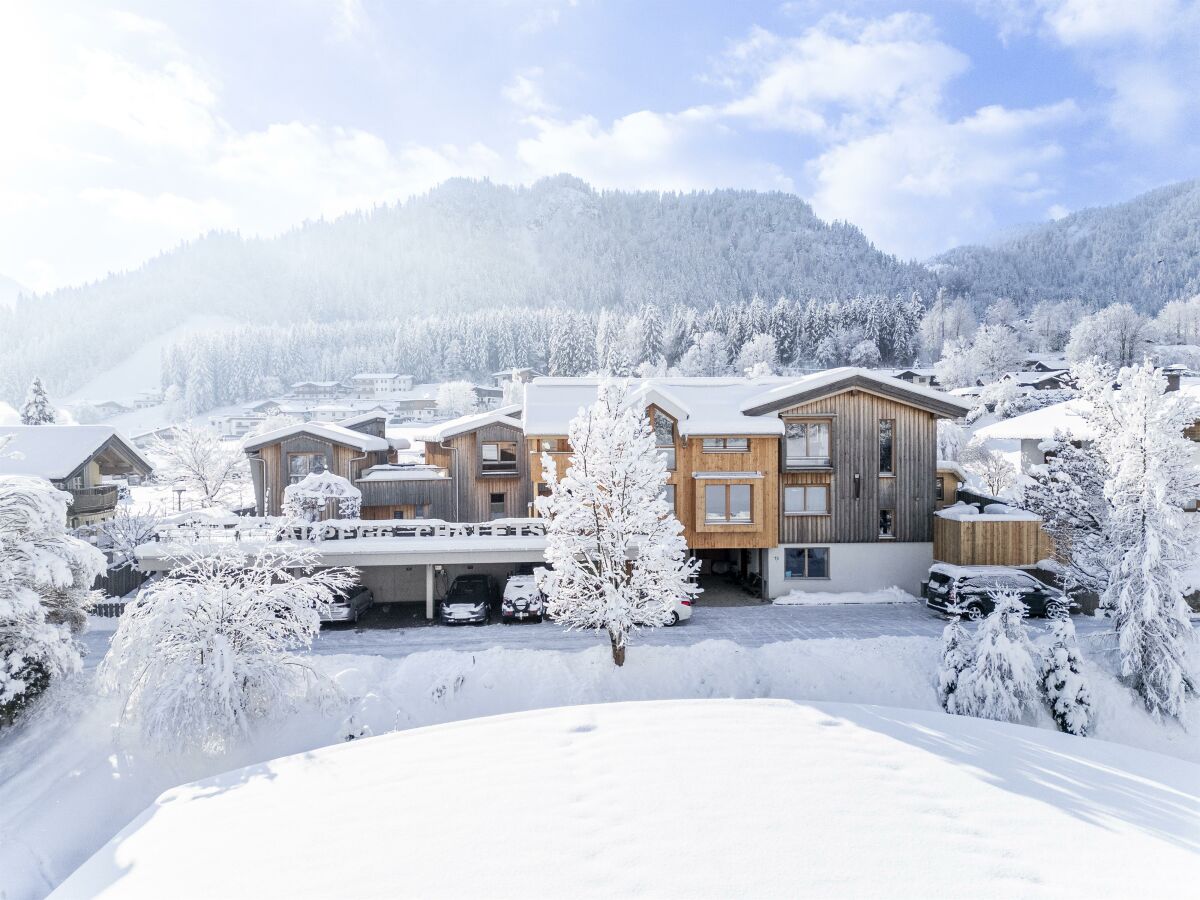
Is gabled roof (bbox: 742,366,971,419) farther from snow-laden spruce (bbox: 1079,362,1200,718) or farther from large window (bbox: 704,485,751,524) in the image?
snow-laden spruce (bbox: 1079,362,1200,718)

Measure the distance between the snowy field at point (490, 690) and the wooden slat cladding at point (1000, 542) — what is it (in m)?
2.59

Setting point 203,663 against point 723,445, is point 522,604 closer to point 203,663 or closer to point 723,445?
point 723,445

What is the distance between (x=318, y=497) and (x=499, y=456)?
8.05 metres

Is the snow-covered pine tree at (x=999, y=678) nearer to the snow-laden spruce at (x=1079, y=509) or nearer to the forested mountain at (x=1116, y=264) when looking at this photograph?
the snow-laden spruce at (x=1079, y=509)

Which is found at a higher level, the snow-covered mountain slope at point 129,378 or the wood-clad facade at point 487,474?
A: the snow-covered mountain slope at point 129,378

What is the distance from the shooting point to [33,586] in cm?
1488

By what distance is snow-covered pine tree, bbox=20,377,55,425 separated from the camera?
162ft

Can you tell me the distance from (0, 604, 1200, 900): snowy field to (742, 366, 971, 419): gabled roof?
7582 mm

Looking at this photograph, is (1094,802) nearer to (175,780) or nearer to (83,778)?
(175,780)

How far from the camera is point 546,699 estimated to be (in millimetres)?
16734

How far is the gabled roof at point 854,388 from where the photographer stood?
2355 centimetres

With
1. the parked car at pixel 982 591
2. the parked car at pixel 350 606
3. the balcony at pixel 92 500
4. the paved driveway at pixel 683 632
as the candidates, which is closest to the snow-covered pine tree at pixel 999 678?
the paved driveway at pixel 683 632

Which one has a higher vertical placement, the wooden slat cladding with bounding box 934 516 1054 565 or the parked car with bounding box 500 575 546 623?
the wooden slat cladding with bounding box 934 516 1054 565

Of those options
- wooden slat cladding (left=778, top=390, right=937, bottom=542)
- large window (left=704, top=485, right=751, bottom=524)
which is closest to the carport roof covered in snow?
large window (left=704, top=485, right=751, bottom=524)
